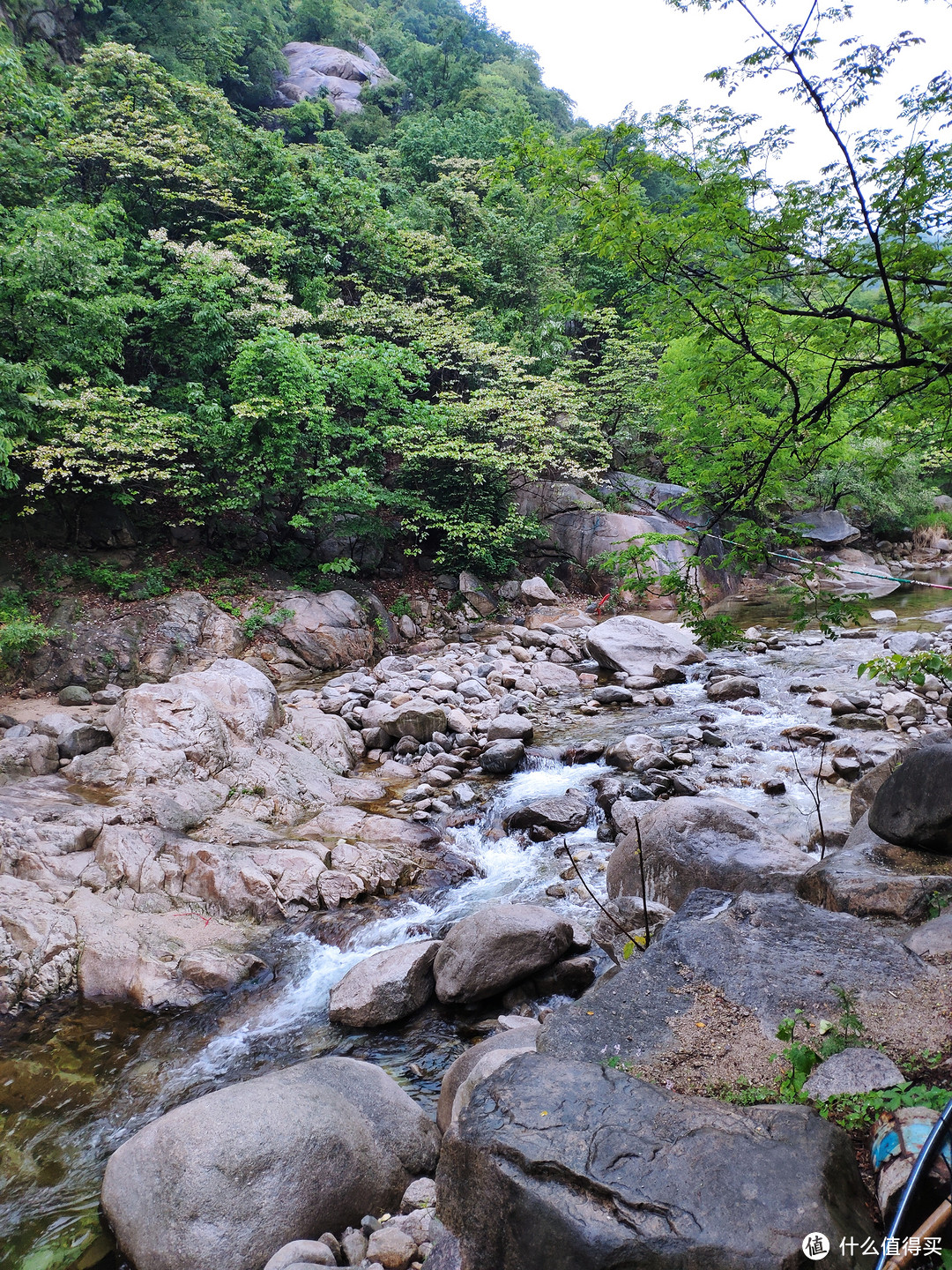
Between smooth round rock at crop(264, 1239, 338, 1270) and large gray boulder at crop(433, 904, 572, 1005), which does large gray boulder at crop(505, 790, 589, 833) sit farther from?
smooth round rock at crop(264, 1239, 338, 1270)

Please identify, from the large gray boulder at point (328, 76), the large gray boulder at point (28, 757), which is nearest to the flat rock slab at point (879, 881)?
the large gray boulder at point (28, 757)

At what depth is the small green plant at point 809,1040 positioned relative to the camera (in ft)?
7.77

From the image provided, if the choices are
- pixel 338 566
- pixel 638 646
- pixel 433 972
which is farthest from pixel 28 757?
pixel 638 646

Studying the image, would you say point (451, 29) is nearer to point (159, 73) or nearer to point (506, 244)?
point (506, 244)

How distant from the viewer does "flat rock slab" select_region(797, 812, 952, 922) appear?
3580mm

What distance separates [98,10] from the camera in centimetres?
1916

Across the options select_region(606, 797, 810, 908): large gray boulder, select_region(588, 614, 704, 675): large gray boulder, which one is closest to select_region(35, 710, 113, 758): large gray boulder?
select_region(606, 797, 810, 908): large gray boulder

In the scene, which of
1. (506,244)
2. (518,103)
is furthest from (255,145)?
(518,103)

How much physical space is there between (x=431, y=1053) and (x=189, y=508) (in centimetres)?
1226

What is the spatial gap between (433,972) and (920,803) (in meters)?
3.48

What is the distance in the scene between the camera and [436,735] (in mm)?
9359

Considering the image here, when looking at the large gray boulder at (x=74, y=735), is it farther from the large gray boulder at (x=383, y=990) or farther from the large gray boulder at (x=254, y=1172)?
the large gray boulder at (x=254, y=1172)

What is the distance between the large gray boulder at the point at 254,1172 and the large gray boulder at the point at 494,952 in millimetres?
1156

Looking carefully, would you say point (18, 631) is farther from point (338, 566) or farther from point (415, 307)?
point (415, 307)
